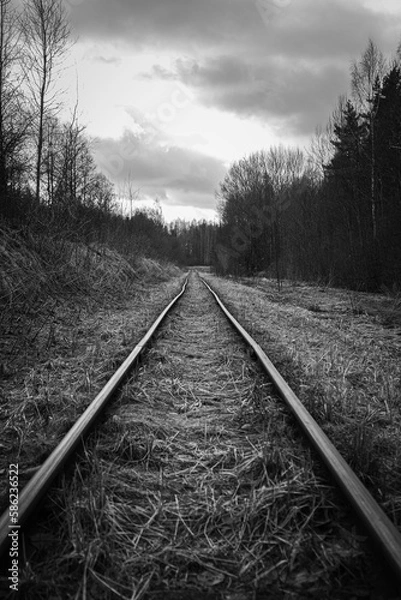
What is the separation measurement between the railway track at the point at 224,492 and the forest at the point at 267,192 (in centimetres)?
Answer: 691

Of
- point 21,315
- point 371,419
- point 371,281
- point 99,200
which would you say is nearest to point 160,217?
point 99,200

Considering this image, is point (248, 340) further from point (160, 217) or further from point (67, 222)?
point (160, 217)

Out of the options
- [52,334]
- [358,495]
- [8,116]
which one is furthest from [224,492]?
[8,116]

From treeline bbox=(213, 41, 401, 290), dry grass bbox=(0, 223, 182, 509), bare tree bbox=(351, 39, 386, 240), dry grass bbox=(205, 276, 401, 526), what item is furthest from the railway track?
bare tree bbox=(351, 39, 386, 240)

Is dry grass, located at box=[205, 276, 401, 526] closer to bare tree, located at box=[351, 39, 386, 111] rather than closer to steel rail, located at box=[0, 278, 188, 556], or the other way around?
steel rail, located at box=[0, 278, 188, 556]

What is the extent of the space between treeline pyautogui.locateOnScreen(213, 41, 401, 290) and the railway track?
13.6m

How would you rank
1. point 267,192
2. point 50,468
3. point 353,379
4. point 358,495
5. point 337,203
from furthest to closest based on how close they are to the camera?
point 267,192 → point 337,203 → point 353,379 → point 50,468 → point 358,495

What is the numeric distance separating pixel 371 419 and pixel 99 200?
1594 cm

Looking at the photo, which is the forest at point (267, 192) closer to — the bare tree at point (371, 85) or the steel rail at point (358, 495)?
the bare tree at point (371, 85)

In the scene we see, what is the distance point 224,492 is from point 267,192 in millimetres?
33628

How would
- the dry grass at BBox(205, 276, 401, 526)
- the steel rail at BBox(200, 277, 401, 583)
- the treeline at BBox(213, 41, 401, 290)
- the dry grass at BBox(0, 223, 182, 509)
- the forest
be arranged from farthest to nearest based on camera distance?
the treeline at BBox(213, 41, 401, 290) → the forest → the dry grass at BBox(0, 223, 182, 509) → the dry grass at BBox(205, 276, 401, 526) → the steel rail at BBox(200, 277, 401, 583)

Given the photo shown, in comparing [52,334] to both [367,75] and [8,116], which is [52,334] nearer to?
[8,116]

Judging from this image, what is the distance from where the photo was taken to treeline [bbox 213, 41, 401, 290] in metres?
17.1

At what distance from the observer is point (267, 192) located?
3325 cm
